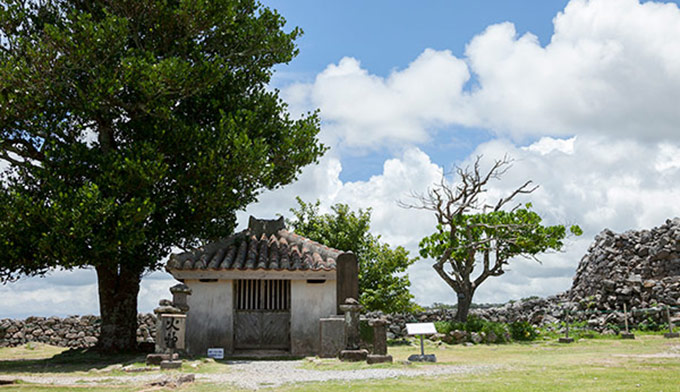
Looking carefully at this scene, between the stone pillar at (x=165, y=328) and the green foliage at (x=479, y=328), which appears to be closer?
the stone pillar at (x=165, y=328)

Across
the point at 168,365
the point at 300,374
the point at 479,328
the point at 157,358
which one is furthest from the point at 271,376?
the point at 479,328

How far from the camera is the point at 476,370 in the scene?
11680 mm

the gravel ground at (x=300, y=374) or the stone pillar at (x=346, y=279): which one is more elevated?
the stone pillar at (x=346, y=279)

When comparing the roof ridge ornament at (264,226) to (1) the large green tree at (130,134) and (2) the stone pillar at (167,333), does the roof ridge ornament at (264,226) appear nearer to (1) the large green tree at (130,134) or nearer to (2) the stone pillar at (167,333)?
(1) the large green tree at (130,134)

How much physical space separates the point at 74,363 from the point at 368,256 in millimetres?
14086

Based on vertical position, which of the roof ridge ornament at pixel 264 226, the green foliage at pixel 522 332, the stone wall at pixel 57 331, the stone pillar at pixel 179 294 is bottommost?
the green foliage at pixel 522 332

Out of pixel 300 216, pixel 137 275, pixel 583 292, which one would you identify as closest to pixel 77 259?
pixel 137 275

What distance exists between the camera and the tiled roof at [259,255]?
1669 centimetres

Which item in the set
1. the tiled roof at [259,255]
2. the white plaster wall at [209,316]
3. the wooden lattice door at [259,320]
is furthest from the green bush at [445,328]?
the white plaster wall at [209,316]

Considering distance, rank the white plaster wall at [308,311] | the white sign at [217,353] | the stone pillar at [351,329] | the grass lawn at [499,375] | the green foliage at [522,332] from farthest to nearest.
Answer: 1. the green foliage at [522,332]
2. the white plaster wall at [308,311]
3. the white sign at [217,353]
4. the stone pillar at [351,329]
5. the grass lawn at [499,375]

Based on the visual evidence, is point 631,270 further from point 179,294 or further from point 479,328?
point 179,294

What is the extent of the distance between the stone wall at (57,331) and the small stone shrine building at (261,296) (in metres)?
8.91

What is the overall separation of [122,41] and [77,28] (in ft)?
3.81

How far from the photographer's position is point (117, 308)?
1812 cm
